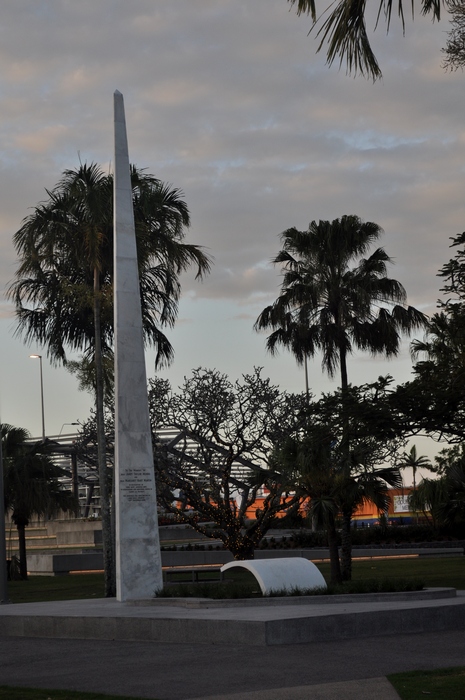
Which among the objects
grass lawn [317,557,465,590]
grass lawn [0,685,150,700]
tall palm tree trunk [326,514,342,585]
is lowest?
grass lawn [317,557,465,590]

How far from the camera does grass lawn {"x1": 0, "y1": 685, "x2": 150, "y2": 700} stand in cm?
840

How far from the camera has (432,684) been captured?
8.11 metres

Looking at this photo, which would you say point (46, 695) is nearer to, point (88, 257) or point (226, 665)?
point (226, 665)

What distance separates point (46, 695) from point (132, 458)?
10.1m

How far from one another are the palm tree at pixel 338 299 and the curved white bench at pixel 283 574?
1902 cm

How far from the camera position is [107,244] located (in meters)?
25.8

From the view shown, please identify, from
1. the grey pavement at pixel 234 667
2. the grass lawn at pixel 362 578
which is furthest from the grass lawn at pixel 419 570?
the grey pavement at pixel 234 667

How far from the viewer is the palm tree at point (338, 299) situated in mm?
35125

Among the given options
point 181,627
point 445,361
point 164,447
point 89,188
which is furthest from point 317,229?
point 181,627

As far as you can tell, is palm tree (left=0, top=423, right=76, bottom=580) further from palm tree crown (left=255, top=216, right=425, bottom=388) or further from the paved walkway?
the paved walkway

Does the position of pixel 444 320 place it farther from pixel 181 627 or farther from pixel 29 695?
pixel 29 695

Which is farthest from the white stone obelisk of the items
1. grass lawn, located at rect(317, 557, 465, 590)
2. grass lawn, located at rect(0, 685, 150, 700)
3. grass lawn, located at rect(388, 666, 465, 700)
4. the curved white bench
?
grass lawn, located at rect(388, 666, 465, 700)

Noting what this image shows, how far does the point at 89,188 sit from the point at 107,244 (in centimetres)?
151

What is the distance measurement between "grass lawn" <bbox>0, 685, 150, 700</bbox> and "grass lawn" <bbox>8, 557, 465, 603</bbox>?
1318cm
